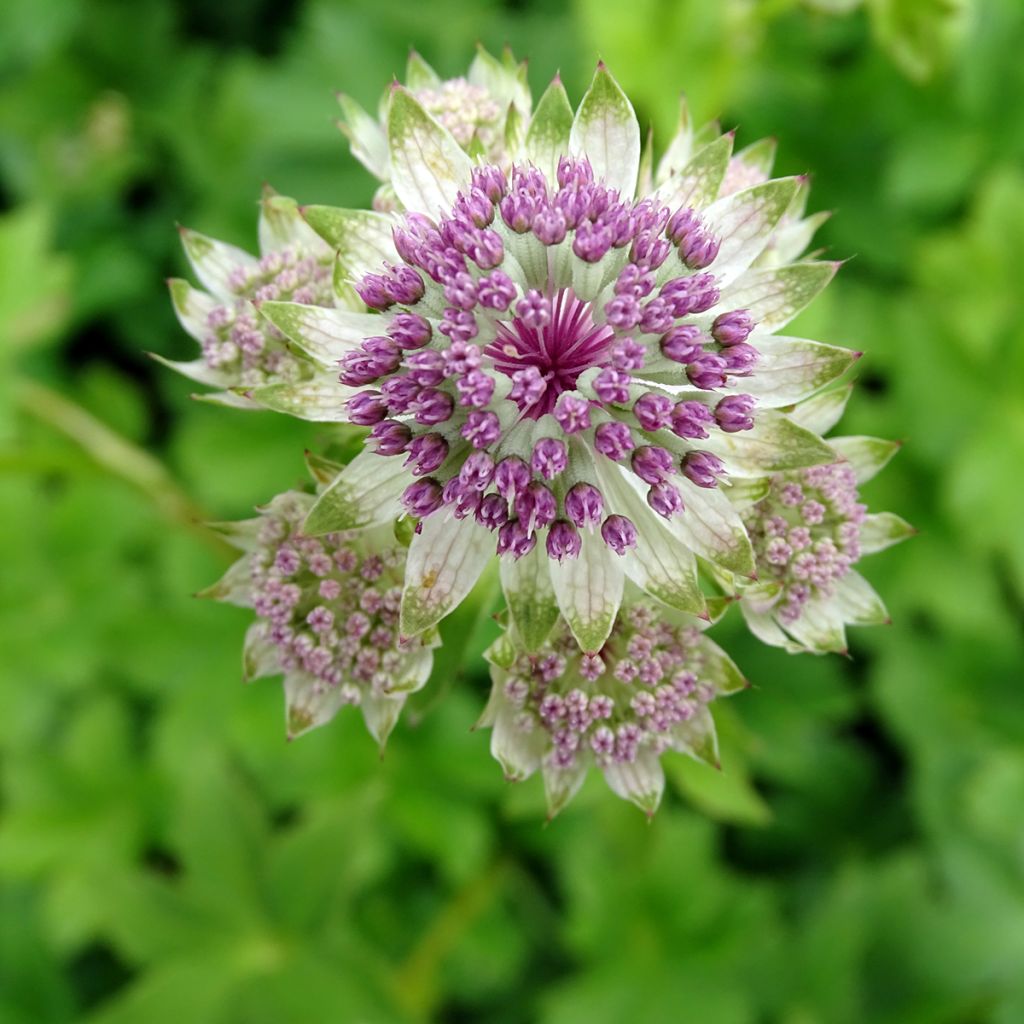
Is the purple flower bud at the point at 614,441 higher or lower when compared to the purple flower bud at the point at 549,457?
higher

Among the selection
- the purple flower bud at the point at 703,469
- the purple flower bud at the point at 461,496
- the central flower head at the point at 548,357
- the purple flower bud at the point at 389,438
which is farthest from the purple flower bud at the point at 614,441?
the purple flower bud at the point at 389,438

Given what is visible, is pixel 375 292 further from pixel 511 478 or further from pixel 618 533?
pixel 618 533

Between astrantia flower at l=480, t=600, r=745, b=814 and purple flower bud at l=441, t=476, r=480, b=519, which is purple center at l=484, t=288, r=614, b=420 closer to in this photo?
purple flower bud at l=441, t=476, r=480, b=519

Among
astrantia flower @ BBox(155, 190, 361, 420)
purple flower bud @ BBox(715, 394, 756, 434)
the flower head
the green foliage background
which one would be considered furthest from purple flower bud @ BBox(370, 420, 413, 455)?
the green foliage background

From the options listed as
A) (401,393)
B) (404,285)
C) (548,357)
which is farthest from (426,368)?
(548,357)

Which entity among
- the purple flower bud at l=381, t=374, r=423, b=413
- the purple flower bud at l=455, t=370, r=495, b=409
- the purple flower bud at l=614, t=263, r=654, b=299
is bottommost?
the purple flower bud at l=381, t=374, r=423, b=413

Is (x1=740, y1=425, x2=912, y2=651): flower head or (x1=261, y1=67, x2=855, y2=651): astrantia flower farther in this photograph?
(x1=740, y1=425, x2=912, y2=651): flower head

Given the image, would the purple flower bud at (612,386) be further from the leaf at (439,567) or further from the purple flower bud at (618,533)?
the leaf at (439,567)
